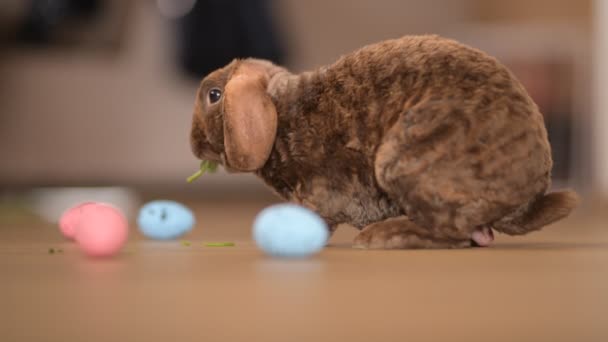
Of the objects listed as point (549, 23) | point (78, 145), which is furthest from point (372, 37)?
point (78, 145)

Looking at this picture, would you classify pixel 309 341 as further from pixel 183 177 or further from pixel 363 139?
pixel 183 177

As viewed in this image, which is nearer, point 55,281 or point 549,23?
point 55,281

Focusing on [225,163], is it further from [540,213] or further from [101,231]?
[540,213]

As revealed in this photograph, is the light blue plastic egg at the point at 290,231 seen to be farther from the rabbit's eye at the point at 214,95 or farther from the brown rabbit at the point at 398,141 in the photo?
the rabbit's eye at the point at 214,95

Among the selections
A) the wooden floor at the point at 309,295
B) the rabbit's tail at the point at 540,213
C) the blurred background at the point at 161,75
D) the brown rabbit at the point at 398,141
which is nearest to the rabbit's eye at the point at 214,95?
the brown rabbit at the point at 398,141

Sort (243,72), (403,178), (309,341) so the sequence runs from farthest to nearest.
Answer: (243,72) → (403,178) → (309,341)

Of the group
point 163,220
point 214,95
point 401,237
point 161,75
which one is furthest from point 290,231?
point 161,75
